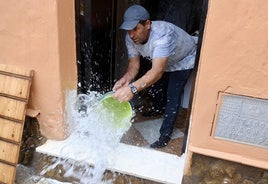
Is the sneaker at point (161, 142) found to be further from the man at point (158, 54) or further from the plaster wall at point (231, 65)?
the plaster wall at point (231, 65)

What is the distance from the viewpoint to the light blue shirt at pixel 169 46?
2554 mm

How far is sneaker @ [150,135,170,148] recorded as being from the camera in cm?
288

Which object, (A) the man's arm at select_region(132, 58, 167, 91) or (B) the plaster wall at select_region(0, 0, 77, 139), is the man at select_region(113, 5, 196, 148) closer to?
(A) the man's arm at select_region(132, 58, 167, 91)

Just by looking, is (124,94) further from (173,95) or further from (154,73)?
(173,95)

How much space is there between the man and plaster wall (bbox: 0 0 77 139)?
0.44 meters

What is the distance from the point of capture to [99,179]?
8.32ft

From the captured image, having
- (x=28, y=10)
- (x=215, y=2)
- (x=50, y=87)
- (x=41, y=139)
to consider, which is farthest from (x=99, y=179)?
(x=215, y=2)

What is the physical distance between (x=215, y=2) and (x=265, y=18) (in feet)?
0.96

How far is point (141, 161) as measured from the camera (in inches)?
97.7

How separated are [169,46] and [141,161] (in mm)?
948

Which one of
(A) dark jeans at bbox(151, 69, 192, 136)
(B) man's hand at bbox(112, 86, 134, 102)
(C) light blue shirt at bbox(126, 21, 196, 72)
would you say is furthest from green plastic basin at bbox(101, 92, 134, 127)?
(C) light blue shirt at bbox(126, 21, 196, 72)

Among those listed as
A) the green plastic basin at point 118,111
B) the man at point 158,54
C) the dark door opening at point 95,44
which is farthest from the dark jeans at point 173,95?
the dark door opening at point 95,44

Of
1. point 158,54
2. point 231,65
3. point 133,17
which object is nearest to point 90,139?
point 158,54

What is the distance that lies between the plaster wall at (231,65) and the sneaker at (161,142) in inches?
28.8
